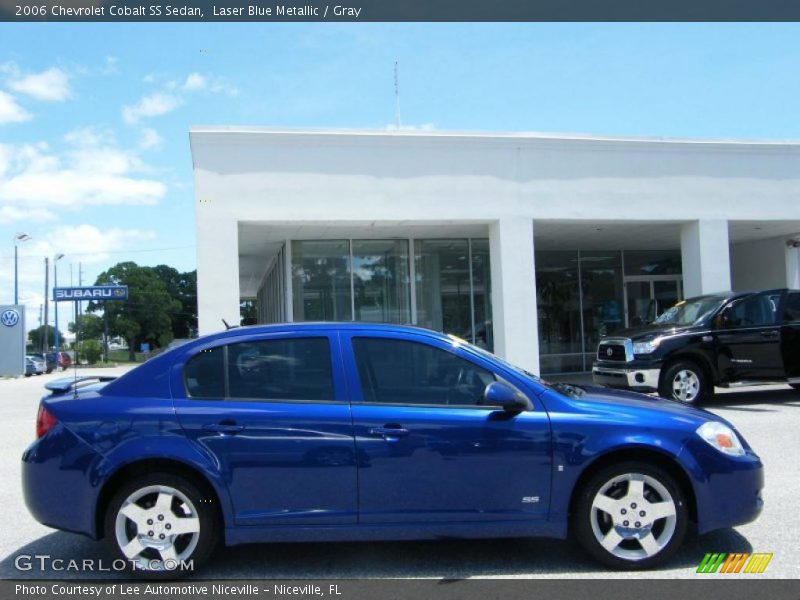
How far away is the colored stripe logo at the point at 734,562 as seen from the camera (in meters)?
4.37

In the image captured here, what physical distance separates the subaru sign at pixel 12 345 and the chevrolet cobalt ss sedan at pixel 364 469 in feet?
111

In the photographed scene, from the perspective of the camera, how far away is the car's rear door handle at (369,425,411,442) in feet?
14.0

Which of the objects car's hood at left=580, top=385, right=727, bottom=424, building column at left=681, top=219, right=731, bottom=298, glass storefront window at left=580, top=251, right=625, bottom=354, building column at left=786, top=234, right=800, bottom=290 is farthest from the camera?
glass storefront window at left=580, top=251, right=625, bottom=354

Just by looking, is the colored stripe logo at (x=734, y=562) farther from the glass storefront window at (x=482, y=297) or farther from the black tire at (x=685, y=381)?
the glass storefront window at (x=482, y=297)

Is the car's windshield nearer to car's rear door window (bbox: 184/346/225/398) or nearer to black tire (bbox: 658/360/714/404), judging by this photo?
black tire (bbox: 658/360/714/404)

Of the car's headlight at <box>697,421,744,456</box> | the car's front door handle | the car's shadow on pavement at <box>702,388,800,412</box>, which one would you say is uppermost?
the car's front door handle

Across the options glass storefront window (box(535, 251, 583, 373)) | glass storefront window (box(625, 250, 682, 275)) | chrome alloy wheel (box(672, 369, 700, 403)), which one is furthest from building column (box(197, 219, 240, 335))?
glass storefront window (box(625, 250, 682, 275))

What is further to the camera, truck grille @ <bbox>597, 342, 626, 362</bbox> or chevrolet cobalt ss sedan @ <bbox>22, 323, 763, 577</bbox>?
truck grille @ <bbox>597, 342, 626, 362</bbox>

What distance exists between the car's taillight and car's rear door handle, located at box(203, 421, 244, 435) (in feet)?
3.16

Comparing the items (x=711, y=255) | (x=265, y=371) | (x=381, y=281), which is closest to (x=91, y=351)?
(x=381, y=281)

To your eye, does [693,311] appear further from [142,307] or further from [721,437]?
[142,307]

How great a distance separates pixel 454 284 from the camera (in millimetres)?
16797

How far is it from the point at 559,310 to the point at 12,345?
27261 millimetres

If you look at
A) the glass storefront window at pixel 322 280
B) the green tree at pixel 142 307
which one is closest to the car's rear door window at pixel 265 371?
the glass storefront window at pixel 322 280
